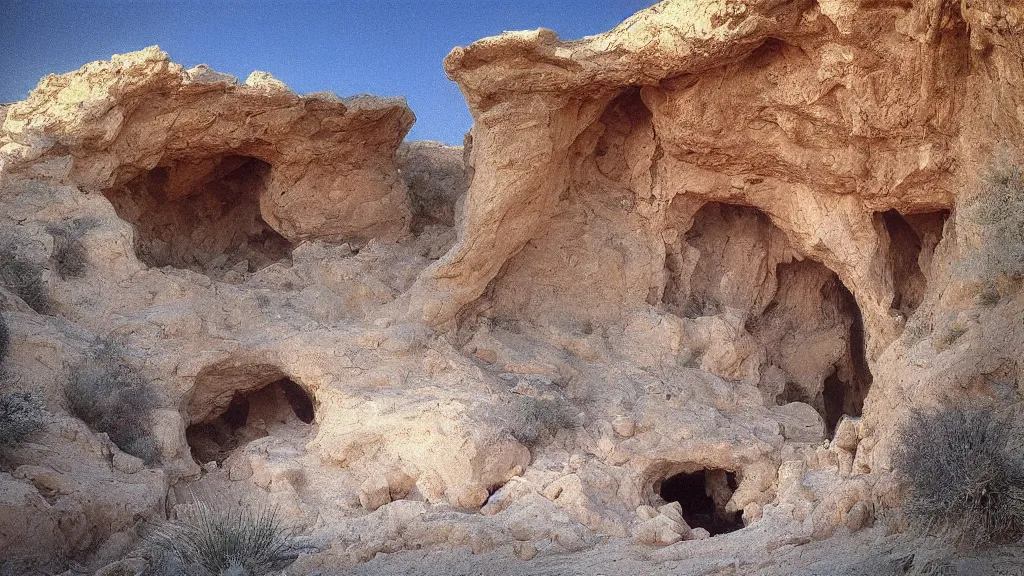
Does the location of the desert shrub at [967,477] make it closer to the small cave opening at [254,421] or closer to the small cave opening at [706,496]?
the small cave opening at [706,496]

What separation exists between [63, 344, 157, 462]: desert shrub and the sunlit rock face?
0.14 meters

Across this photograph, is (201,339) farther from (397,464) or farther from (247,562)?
(247,562)

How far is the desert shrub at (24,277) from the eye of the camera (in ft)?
30.2

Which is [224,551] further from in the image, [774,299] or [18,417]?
[774,299]

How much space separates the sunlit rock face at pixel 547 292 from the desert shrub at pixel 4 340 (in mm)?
72

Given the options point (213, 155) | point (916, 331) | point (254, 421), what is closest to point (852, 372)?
point (916, 331)

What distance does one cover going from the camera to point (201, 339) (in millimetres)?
9641

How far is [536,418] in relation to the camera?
30.2ft

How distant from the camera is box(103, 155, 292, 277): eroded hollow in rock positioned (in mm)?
11508

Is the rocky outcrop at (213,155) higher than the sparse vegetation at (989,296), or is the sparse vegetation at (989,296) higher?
the rocky outcrop at (213,155)

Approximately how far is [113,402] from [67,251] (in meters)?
2.03

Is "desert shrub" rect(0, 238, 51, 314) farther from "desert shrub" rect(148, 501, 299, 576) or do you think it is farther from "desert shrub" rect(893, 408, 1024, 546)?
"desert shrub" rect(893, 408, 1024, 546)

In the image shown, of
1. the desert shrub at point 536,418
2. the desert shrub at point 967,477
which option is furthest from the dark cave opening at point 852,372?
the desert shrub at point 967,477

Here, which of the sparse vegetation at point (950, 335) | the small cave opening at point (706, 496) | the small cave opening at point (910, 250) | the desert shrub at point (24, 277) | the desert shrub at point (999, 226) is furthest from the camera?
the small cave opening at point (910, 250)
